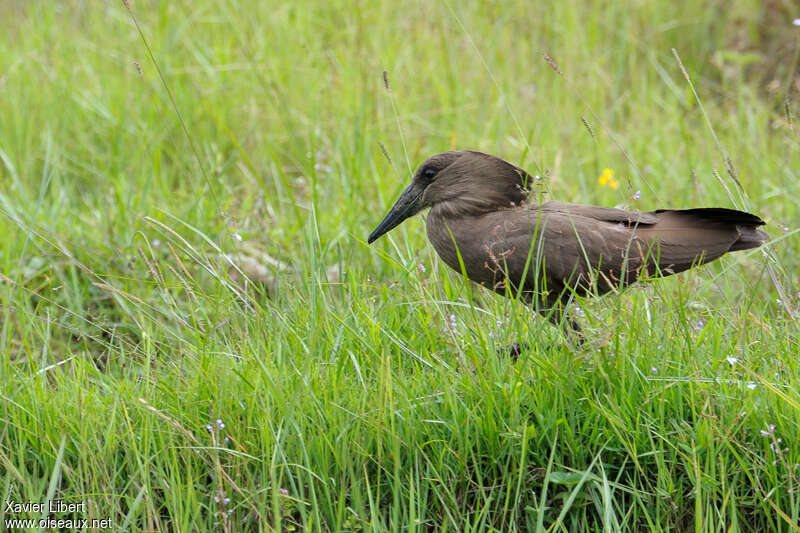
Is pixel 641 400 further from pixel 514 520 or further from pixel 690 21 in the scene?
pixel 690 21

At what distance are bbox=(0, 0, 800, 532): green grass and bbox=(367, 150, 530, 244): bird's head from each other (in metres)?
0.18

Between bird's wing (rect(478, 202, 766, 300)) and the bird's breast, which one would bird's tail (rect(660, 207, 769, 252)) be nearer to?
bird's wing (rect(478, 202, 766, 300))

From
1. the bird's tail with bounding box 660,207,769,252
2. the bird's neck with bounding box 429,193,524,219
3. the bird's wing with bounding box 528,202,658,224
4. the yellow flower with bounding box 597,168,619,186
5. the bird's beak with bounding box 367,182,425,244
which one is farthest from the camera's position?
the yellow flower with bounding box 597,168,619,186

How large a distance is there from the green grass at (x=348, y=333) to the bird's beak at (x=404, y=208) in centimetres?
19

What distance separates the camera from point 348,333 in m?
3.26

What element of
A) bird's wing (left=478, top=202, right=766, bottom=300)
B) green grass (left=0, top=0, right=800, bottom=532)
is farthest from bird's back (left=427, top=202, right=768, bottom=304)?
green grass (left=0, top=0, right=800, bottom=532)

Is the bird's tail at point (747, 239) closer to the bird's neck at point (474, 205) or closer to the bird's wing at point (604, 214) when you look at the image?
the bird's wing at point (604, 214)

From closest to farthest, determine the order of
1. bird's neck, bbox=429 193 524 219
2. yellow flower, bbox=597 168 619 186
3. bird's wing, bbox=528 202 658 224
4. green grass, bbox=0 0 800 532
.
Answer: green grass, bbox=0 0 800 532
bird's wing, bbox=528 202 658 224
bird's neck, bbox=429 193 524 219
yellow flower, bbox=597 168 619 186

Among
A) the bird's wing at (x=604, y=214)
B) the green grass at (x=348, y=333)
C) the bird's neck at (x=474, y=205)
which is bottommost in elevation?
the green grass at (x=348, y=333)

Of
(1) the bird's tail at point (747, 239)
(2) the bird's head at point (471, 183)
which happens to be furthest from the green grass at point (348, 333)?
(2) the bird's head at point (471, 183)

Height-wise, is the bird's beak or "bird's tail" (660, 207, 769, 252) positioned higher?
"bird's tail" (660, 207, 769, 252)

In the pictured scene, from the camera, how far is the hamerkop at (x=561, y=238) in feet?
11.2

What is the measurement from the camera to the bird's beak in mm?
3846

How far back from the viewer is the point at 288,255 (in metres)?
4.29
